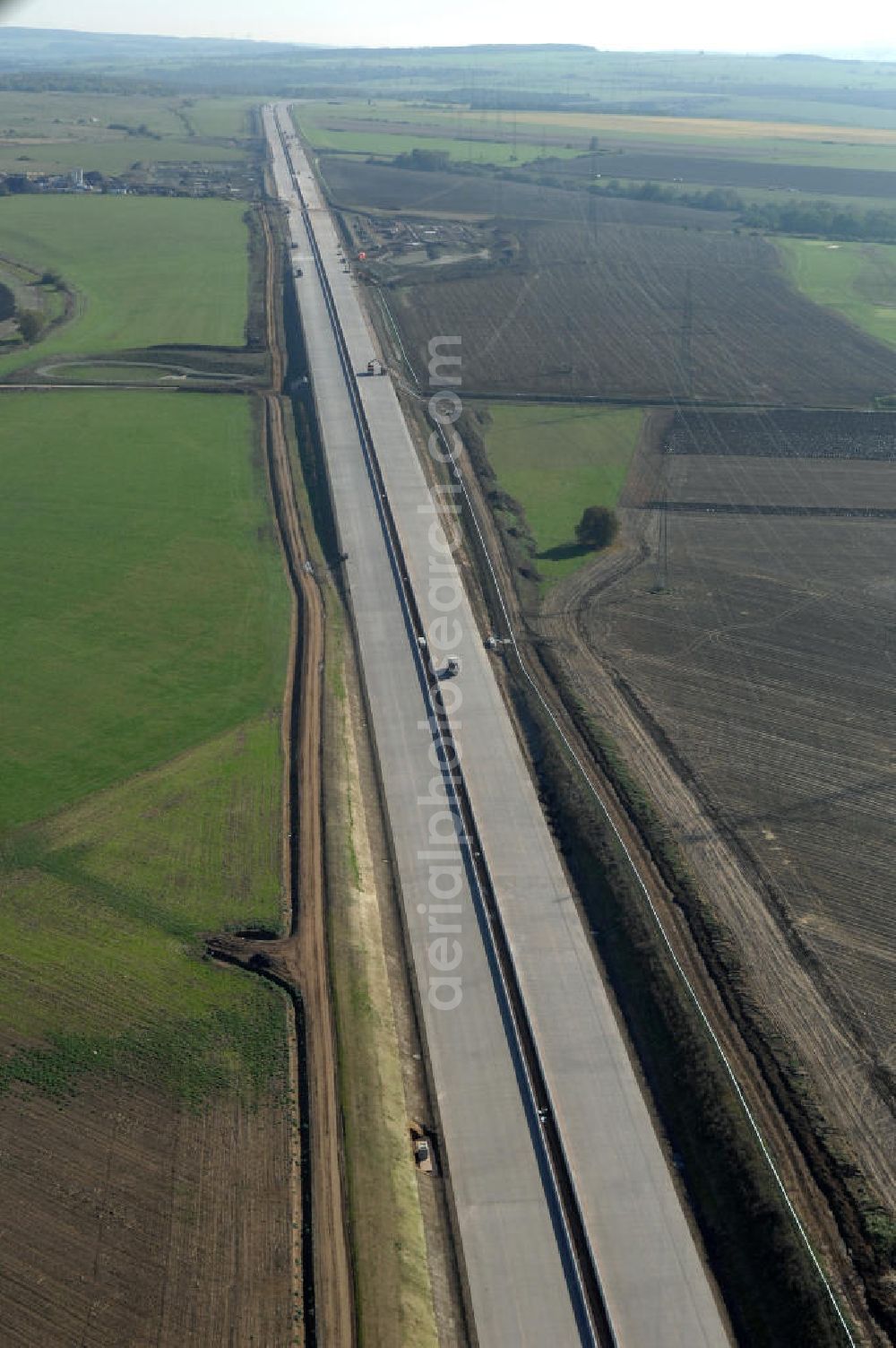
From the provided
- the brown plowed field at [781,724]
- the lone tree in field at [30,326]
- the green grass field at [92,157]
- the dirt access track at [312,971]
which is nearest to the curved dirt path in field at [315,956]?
the dirt access track at [312,971]

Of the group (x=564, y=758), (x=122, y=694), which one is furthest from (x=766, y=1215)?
(x=122, y=694)

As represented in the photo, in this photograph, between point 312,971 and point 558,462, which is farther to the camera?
point 558,462

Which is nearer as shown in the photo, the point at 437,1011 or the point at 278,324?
the point at 437,1011

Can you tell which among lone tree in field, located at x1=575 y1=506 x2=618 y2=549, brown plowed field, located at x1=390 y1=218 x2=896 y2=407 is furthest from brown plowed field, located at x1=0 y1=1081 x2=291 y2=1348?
brown plowed field, located at x1=390 y1=218 x2=896 y2=407

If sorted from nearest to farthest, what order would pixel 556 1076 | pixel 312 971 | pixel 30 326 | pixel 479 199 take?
pixel 556 1076, pixel 312 971, pixel 30 326, pixel 479 199

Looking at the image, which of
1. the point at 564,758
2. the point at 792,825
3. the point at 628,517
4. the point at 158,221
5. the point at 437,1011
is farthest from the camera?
the point at 158,221

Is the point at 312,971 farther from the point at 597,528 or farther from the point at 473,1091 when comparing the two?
the point at 597,528

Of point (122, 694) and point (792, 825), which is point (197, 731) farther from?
point (792, 825)

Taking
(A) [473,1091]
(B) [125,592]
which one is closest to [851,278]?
(B) [125,592]
